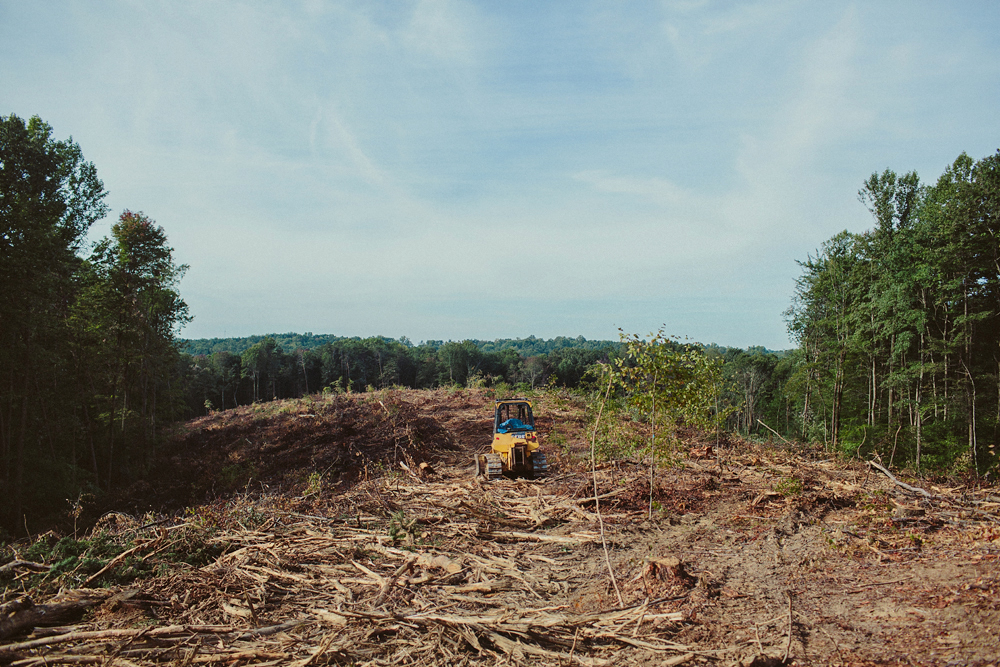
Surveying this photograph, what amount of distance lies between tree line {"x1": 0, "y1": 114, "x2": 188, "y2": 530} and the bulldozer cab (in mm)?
12980

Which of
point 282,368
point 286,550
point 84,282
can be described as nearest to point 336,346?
point 282,368

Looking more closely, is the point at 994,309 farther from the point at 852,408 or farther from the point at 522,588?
the point at 522,588

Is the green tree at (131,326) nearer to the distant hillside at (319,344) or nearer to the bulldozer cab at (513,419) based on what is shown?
the bulldozer cab at (513,419)

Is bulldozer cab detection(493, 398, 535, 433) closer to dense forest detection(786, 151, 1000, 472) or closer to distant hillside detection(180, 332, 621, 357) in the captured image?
dense forest detection(786, 151, 1000, 472)

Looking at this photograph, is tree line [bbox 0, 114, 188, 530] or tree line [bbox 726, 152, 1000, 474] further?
tree line [bbox 726, 152, 1000, 474]

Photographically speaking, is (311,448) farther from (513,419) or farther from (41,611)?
(41,611)

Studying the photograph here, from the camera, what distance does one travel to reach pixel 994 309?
21281mm

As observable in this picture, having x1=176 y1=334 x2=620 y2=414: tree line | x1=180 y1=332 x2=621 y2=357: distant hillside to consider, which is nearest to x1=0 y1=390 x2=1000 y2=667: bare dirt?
x1=176 y1=334 x2=620 y2=414: tree line

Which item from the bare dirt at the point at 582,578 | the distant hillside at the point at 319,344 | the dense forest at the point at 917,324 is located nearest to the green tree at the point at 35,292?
the bare dirt at the point at 582,578

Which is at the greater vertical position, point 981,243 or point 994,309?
point 981,243

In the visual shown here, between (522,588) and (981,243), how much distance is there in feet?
82.6

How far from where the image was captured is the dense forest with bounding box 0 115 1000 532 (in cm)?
1641

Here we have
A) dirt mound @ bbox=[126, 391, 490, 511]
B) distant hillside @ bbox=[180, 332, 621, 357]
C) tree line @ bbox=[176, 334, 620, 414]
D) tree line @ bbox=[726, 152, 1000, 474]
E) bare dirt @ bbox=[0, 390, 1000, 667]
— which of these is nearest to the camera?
bare dirt @ bbox=[0, 390, 1000, 667]

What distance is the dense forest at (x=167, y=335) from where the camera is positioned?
53.8ft
